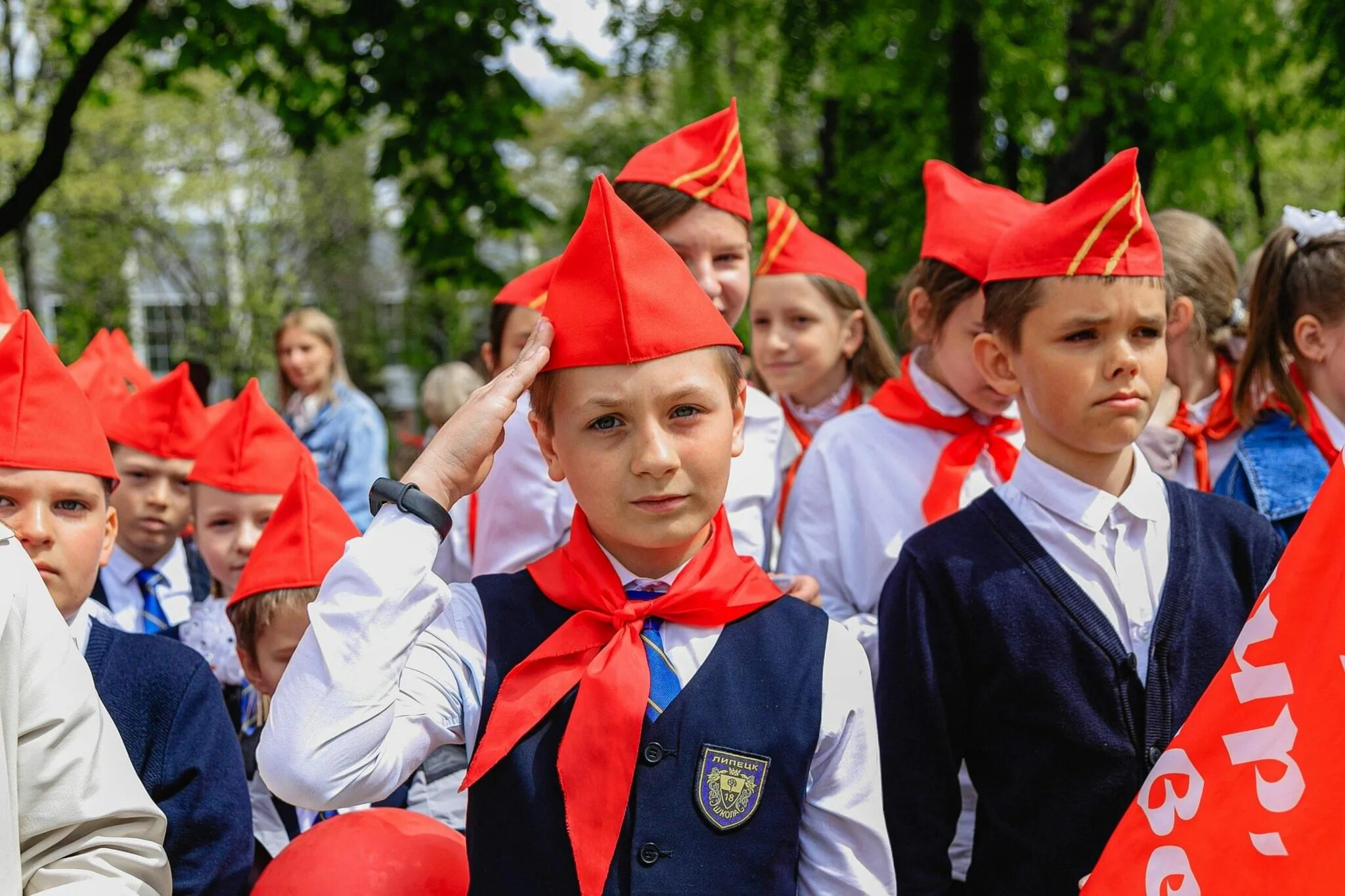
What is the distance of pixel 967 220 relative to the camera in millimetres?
3594

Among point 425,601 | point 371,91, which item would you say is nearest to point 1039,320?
point 425,601

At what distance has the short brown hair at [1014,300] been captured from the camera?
2.73m

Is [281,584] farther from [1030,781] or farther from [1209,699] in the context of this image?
[1209,699]

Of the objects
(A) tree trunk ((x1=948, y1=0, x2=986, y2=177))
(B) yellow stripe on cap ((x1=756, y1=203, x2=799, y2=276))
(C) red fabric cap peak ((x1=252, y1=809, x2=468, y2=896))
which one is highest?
(A) tree trunk ((x1=948, y1=0, x2=986, y2=177))

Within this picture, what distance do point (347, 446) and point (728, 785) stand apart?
5.47 meters

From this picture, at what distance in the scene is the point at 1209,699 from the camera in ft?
7.57

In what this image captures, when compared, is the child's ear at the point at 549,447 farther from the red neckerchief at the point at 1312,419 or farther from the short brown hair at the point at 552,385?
the red neckerchief at the point at 1312,419

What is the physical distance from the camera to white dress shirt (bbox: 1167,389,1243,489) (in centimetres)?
391

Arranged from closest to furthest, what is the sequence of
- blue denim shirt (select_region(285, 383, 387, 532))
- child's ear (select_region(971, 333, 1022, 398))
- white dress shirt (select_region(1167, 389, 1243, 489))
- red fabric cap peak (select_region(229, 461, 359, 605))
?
child's ear (select_region(971, 333, 1022, 398))
red fabric cap peak (select_region(229, 461, 359, 605))
white dress shirt (select_region(1167, 389, 1243, 489))
blue denim shirt (select_region(285, 383, 387, 532))

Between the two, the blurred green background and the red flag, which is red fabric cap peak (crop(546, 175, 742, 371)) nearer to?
the red flag

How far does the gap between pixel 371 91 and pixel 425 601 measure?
349 inches

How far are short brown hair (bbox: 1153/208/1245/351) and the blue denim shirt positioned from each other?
429 centimetres

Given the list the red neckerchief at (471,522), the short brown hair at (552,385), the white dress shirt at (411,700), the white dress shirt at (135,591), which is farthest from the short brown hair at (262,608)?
the short brown hair at (552,385)

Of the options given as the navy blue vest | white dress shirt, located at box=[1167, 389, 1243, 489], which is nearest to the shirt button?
the navy blue vest
